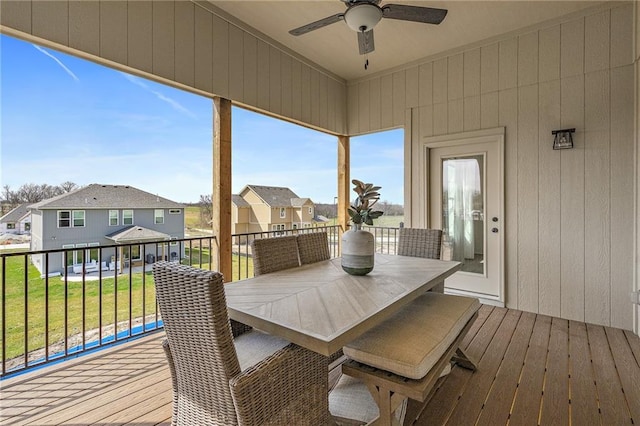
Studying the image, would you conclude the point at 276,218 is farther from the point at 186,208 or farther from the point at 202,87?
the point at 202,87

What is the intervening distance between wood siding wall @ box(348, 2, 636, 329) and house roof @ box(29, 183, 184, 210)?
3641 mm

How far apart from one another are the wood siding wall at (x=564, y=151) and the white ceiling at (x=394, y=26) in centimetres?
24

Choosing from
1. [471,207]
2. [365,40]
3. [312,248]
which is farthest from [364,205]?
[471,207]

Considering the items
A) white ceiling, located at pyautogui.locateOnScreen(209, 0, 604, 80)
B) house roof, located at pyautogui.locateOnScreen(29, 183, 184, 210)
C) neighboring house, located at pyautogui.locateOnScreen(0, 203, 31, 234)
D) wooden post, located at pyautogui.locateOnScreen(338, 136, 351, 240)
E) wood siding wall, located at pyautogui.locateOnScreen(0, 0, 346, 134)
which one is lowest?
neighboring house, located at pyautogui.locateOnScreen(0, 203, 31, 234)

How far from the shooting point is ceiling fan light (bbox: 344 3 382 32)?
225cm

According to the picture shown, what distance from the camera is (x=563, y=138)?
3234mm

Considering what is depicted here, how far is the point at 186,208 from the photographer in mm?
3104

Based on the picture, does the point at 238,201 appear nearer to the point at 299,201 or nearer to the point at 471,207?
the point at 299,201

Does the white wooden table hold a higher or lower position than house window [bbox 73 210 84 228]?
lower

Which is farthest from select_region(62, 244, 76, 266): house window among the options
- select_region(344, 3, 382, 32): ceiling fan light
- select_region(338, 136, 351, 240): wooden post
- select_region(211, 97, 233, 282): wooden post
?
select_region(338, 136, 351, 240): wooden post

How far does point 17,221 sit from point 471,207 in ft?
14.8

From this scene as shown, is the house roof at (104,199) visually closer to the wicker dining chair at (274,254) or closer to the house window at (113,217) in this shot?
the house window at (113,217)

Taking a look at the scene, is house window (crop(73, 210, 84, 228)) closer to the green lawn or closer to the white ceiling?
the green lawn

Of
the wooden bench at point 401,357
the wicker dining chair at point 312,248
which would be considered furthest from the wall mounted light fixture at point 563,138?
the wicker dining chair at point 312,248
